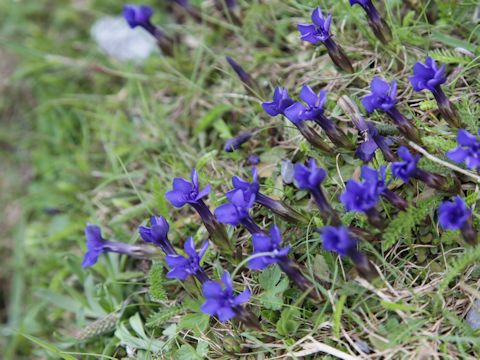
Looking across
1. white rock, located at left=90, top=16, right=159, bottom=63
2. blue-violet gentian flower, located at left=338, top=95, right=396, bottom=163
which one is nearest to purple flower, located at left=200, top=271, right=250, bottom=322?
blue-violet gentian flower, located at left=338, top=95, right=396, bottom=163

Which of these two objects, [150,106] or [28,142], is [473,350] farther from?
[28,142]

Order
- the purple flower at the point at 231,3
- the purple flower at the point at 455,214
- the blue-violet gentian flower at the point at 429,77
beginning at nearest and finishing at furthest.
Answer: the purple flower at the point at 455,214 → the blue-violet gentian flower at the point at 429,77 → the purple flower at the point at 231,3

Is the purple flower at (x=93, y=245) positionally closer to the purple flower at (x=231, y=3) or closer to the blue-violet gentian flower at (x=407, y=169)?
the blue-violet gentian flower at (x=407, y=169)

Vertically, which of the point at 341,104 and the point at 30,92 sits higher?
the point at 341,104

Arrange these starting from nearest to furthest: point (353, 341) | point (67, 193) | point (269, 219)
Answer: point (353, 341), point (269, 219), point (67, 193)

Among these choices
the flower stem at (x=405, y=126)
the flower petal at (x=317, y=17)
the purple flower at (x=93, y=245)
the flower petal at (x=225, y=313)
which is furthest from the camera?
the purple flower at (x=93, y=245)

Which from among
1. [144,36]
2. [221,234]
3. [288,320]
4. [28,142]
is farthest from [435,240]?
[28,142]

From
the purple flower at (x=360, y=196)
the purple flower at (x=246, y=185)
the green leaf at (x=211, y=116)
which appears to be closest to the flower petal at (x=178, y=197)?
the purple flower at (x=246, y=185)
